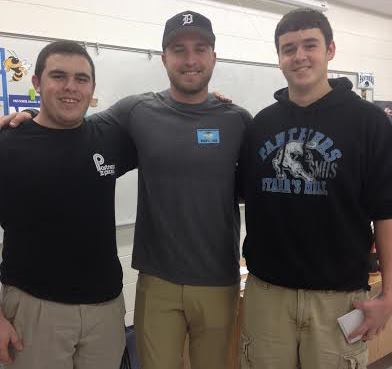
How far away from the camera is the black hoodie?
53.2 inches

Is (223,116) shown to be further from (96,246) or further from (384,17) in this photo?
(384,17)

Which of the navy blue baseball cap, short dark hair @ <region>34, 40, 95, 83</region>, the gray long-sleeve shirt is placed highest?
the navy blue baseball cap

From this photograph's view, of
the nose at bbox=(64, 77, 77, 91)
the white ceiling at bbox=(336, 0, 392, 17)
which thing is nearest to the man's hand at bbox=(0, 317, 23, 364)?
the nose at bbox=(64, 77, 77, 91)

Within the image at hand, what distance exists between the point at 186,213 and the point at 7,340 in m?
0.72

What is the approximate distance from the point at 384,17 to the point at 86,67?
153 inches

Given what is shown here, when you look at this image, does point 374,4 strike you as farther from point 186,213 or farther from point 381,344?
point 186,213

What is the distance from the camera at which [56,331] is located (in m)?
1.37

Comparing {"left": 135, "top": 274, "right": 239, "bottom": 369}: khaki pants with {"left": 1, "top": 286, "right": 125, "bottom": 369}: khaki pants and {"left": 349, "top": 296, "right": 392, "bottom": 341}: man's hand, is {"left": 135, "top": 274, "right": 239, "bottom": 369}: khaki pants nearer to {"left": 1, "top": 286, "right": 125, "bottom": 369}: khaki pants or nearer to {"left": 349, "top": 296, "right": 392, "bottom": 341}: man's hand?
{"left": 1, "top": 286, "right": 125, "bottom": 369}: khaki pants

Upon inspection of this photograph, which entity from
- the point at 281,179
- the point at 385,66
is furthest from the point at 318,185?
the point at 385,66

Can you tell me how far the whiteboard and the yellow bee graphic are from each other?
2cm

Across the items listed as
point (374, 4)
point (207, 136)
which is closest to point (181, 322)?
point (207, 136)

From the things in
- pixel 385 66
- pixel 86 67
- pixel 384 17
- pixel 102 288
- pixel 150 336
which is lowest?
pixel 150 336

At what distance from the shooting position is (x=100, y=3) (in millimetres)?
2678

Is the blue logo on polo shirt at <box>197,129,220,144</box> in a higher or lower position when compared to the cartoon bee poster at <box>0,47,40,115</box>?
lower
